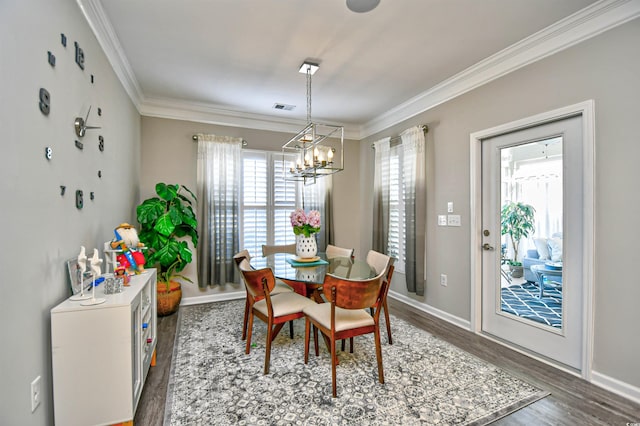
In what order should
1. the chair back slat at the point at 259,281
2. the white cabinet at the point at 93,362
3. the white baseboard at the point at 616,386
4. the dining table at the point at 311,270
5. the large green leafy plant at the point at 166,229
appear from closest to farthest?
the white cabinet at the point at 93,362
the white baseboard at the point at 616,386
the chair back slat at the point at 259,281
the dining table at the point at 311,270
the large green leafy plant at the point at 166,229

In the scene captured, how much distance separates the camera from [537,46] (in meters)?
2.48

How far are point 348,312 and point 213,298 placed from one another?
103 inches

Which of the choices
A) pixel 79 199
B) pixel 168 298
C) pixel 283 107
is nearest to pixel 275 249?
pixel 168 298

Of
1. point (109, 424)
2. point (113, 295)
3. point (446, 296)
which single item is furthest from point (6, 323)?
point (446, 296)

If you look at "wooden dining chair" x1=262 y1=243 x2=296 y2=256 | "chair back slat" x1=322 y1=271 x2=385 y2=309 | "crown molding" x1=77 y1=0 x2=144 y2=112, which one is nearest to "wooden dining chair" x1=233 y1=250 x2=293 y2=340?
"wooden dining chair" x1=262 y1=243 x2=296 y2=256

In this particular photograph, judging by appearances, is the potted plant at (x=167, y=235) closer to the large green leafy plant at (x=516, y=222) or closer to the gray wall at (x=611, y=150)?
the large green leafy plant at (x=516, y=222)

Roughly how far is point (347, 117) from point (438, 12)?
2519 mm

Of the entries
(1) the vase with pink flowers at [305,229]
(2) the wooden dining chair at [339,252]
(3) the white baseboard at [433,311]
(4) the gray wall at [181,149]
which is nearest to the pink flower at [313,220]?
(1) the vase with pink flowers at [305,229]

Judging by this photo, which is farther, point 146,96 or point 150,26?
point 146,96

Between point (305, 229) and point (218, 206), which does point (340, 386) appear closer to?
point (305, 229)

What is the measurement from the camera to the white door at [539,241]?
233 cm

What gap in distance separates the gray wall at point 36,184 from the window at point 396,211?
3493mm

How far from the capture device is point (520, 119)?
2.64 meters

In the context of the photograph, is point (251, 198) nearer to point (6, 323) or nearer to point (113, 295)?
point (113, 295)
